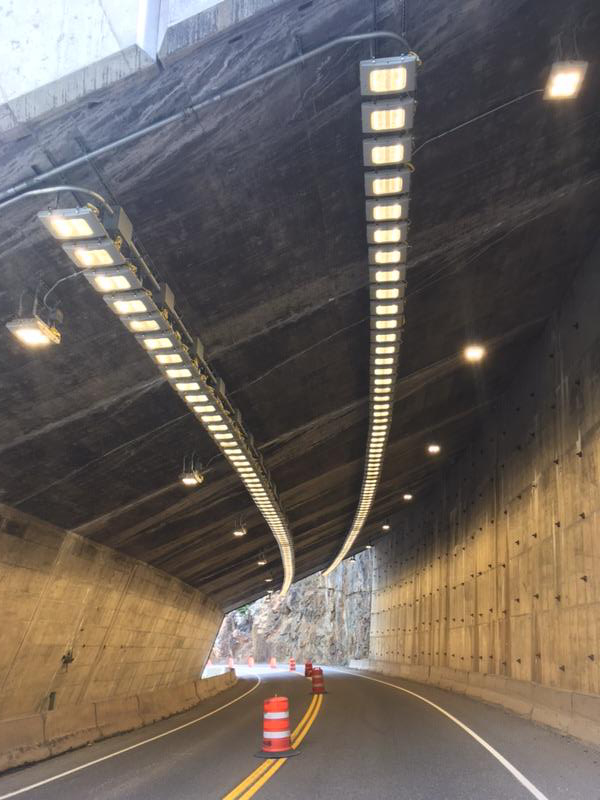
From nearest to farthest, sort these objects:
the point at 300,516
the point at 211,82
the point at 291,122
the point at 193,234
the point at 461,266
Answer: the point at 211,82 → the point at 291,122 → the point at 193,234 → the point at 461,266 → the point at 300,516

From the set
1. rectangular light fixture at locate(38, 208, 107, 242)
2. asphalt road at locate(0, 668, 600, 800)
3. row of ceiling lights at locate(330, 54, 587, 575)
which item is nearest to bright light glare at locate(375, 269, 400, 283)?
row of ceiling lights at locate(330, 54, 587, 575)

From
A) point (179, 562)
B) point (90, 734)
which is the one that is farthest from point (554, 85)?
point (179, 562)

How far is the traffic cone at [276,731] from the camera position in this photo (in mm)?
11688

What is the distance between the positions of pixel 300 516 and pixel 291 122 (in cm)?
2078

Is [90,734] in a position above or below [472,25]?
below

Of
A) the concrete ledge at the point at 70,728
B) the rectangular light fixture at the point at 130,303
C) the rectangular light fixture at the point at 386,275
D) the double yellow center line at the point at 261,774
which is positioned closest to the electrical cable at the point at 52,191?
the rectangular light fixture at the point at 130,303

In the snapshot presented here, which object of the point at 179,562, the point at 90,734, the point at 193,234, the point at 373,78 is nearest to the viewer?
the point at 373,78

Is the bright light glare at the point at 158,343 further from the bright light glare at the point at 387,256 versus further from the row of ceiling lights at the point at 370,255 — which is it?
the bright light glare at the point at 387,256

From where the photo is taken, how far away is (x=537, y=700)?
1538cm

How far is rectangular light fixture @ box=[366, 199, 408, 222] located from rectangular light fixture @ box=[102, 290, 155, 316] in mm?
2984

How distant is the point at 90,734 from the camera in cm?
1573

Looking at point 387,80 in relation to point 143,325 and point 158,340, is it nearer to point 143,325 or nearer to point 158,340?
point 143,325

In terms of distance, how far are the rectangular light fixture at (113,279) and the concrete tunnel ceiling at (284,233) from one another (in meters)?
0.56

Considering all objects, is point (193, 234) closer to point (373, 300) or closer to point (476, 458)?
point (373, 300)
